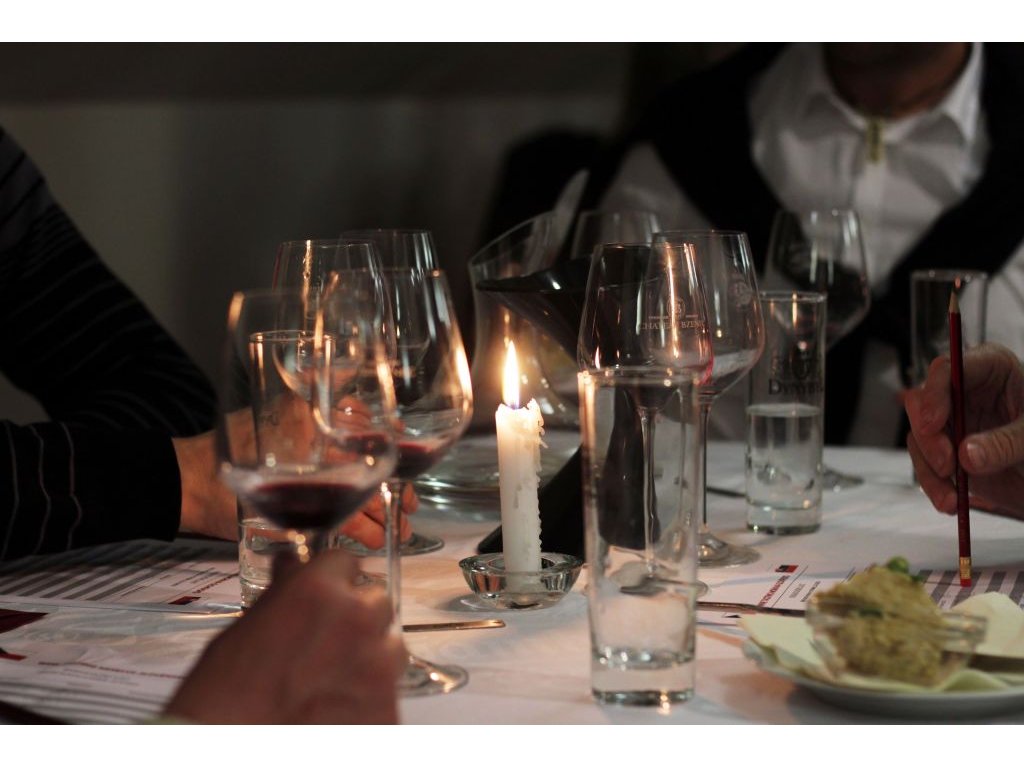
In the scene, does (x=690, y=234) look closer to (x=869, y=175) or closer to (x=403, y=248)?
(x=403, y=248)

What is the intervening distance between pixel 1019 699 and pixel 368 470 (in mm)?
383

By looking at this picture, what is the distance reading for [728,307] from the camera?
1146mm

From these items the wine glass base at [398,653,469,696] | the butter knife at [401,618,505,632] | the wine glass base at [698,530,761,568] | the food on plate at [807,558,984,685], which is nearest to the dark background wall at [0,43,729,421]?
the wine glass base at [698,530,761,568]

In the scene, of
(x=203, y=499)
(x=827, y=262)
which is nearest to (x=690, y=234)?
(x=203, y=499)

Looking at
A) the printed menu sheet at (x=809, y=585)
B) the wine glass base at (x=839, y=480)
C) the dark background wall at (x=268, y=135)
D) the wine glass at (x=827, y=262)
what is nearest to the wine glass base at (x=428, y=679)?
the printed menu sheet at (x=809, y=585)

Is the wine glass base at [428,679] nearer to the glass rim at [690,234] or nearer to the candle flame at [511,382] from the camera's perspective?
the candle flame at [511,382]

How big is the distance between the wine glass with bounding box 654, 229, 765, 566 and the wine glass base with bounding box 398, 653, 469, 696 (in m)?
0.36

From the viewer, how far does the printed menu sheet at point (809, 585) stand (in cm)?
101

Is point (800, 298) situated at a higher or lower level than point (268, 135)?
lower

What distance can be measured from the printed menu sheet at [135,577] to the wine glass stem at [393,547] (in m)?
0.23

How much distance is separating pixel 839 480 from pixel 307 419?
897 millimetres
